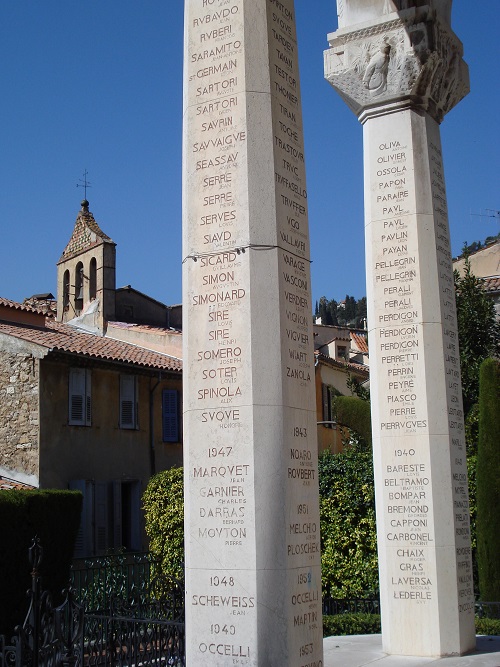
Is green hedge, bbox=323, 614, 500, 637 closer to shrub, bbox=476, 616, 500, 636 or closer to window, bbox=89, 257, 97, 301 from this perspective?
shrub, bbox=476, 616, 500, 636

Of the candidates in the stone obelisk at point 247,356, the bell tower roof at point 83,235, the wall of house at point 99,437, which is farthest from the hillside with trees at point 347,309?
the stone obelisk at point 247,356

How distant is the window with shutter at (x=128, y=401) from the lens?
82.6ft

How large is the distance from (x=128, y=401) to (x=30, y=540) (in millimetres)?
8288

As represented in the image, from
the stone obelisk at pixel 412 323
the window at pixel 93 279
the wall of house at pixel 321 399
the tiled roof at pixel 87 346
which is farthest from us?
the window at pixel 93 279

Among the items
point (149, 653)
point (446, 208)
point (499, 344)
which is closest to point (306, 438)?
point (149, 653)

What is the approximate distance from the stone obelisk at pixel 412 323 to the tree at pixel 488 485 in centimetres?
369

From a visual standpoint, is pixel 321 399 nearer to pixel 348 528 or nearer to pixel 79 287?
pixel 79 287

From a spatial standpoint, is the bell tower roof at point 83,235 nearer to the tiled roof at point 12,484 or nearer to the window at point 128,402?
the window at point 128,402

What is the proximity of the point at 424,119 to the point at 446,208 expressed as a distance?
102cm

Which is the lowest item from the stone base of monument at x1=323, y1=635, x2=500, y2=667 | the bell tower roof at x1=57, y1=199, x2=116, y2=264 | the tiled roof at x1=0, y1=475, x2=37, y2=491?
the stone base of monument at x1=323, y1=635, x2=500, y2=667

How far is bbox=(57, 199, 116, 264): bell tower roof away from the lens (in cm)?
3325

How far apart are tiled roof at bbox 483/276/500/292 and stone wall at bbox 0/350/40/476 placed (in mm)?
13277

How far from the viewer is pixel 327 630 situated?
37.6 feet

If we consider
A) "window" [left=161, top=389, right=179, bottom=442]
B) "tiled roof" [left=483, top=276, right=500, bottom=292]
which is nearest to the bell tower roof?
"window" [left=161, top=389, right=179, bottom=442]
